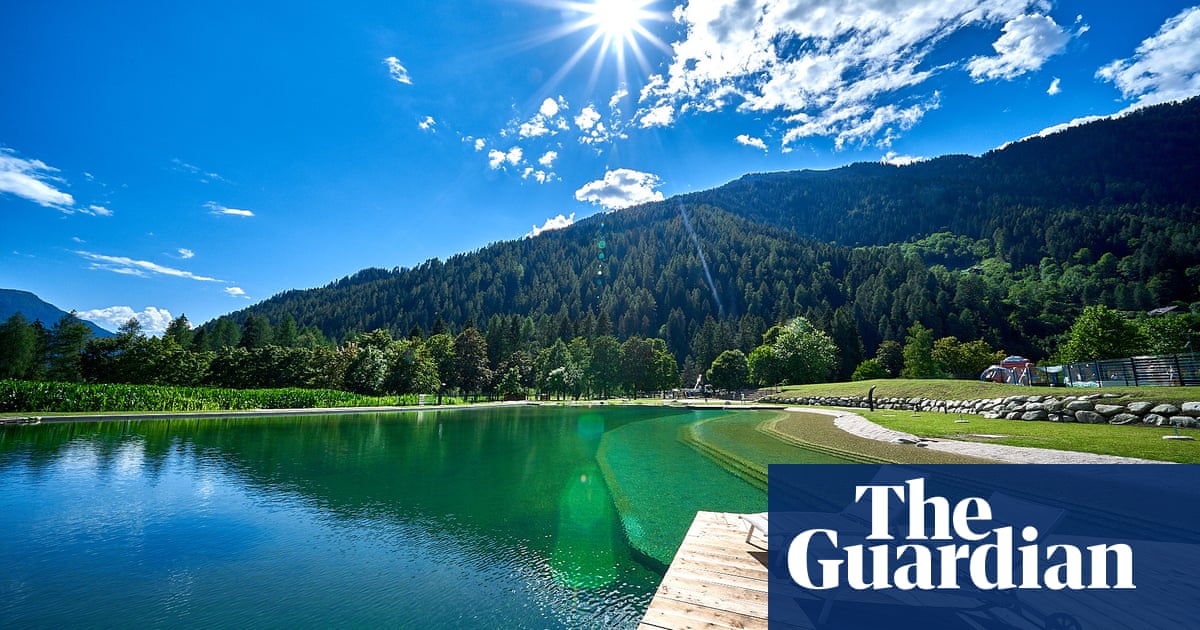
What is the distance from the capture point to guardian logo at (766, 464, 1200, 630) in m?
4.17

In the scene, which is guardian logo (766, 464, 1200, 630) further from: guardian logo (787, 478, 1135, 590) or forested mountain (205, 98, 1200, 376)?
forested mountain (205, 98, 1200, 376)

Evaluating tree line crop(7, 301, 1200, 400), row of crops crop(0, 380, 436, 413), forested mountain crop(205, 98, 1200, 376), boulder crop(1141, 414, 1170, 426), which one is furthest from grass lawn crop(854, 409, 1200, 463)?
forested mountain crop(205, 98, 1200, 376)

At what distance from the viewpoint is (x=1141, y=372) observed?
22047 millimetres

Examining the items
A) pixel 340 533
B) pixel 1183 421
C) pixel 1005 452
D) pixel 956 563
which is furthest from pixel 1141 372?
pixel 340 533

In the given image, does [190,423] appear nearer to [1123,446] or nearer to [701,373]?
[1123,446]

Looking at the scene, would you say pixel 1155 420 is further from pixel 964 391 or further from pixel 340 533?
pixel 340 533

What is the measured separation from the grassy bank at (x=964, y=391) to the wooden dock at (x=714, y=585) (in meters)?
18.6

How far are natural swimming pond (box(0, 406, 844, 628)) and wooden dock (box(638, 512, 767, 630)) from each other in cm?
131

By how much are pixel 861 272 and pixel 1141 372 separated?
112 meters

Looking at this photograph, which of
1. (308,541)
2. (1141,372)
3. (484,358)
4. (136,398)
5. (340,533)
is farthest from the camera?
(484,358)

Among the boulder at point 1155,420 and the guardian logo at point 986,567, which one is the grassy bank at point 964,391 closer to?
the boulder at point 1155,420

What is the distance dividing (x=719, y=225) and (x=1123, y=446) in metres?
162

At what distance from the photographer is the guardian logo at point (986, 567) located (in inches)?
164

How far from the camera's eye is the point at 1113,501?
25.3 feet
